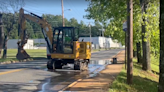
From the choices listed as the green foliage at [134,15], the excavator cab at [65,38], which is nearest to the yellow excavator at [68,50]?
the excavator cab at [65,38]

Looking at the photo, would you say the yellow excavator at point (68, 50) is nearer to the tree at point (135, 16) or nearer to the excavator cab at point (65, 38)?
the excavator cab at point (65, 38)

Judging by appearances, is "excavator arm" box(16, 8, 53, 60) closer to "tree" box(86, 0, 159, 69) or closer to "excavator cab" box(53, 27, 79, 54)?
"excavator cab" box(53, 27, 79, 54)

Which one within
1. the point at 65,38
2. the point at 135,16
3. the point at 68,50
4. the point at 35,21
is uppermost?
the point at 35,21

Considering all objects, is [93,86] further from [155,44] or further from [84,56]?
[155,44]

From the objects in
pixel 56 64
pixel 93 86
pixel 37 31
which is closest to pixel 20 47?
pixel 56 64

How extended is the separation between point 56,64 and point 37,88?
8.18 meters

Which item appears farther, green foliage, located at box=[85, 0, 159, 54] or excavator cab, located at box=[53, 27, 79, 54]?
excavator cab, located at box=[53, 27, 79, 54]

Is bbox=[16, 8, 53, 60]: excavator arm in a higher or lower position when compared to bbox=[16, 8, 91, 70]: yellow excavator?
higher

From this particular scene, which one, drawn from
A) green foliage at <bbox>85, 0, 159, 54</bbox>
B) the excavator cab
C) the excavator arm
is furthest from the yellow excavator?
the excavator arm

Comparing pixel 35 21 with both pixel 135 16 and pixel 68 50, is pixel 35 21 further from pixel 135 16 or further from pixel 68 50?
pixel 135 16

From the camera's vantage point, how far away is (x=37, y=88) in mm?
10250

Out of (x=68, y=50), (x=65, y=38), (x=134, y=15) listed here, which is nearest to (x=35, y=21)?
(x=65, y=38)

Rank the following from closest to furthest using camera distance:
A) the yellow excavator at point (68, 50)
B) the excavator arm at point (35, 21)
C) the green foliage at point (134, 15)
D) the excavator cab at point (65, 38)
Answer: the green foliage at point (134, 15)
the yellow excavator at point (68, 50)
the excavator cab at point (65, 38)
the excavator arm at point (35, 21)

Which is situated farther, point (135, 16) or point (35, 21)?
point (35, 21)
